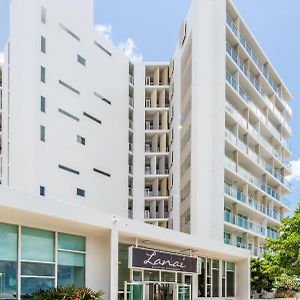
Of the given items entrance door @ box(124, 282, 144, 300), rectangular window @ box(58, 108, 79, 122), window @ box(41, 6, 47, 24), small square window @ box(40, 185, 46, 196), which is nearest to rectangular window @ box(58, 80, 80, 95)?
rectangular window @ box(58, 108, 79, 122)

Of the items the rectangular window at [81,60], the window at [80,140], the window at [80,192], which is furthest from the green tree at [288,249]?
the rectangular window at [81,60]

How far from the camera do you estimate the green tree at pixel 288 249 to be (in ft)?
107

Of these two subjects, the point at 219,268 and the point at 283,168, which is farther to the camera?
the point at 283,168

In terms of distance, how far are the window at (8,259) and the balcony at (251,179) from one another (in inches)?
1093

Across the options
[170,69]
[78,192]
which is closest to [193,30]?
[170,69]

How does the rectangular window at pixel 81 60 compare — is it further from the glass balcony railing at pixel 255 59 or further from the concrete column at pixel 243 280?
the concrete column at pixel 243 280

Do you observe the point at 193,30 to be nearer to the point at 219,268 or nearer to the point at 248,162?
the point at 248,162

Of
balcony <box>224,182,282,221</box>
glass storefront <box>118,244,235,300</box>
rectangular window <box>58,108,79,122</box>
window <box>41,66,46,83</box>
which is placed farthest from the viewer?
balcony <box>224,182,282,221</box>

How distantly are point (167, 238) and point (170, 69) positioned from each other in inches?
1427

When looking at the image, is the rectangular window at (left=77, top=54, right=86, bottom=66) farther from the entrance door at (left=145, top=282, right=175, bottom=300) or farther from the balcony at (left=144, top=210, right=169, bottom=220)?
the entrance door at (left=145, top=282, right=175, bottom=300)

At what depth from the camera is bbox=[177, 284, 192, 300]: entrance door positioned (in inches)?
1083

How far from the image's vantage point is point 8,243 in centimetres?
1808

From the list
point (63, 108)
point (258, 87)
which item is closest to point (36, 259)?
point (63, 108)

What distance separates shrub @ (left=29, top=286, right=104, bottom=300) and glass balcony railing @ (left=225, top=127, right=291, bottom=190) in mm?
26918
